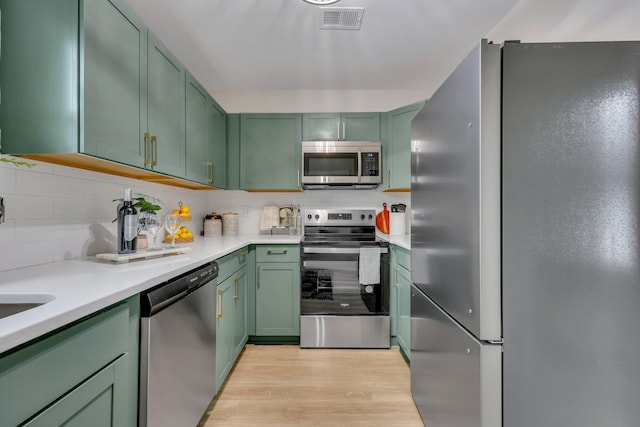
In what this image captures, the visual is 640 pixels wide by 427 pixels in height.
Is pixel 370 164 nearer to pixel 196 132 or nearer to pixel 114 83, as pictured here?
pixel 196 132

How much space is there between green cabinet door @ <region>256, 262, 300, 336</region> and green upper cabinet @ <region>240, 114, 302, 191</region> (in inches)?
34.4

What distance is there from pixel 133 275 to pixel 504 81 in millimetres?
1447

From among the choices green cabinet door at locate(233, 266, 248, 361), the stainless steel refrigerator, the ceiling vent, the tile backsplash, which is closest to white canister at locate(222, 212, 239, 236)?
green cabinet door at locate(233, 266, 248, 361)

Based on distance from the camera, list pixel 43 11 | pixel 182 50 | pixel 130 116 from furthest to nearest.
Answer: pixel 182 50 < pixel 130 116 < pixel 43 11

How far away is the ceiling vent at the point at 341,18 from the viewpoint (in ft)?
6.19

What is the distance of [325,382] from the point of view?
205 cm

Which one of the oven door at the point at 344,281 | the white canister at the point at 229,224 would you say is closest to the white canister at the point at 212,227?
the white canister at the point at 229,224

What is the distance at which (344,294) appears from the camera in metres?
2.57

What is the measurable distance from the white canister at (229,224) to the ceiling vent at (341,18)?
1920 mm

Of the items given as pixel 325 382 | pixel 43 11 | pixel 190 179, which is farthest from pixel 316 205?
pixel 43 11

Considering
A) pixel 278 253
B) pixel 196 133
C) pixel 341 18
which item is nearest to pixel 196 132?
pixel 196 133

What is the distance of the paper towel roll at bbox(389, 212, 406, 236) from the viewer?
2.89 meters

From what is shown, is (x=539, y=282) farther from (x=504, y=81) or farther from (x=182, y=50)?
(x=182, y=50)

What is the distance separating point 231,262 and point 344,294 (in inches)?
39.6
